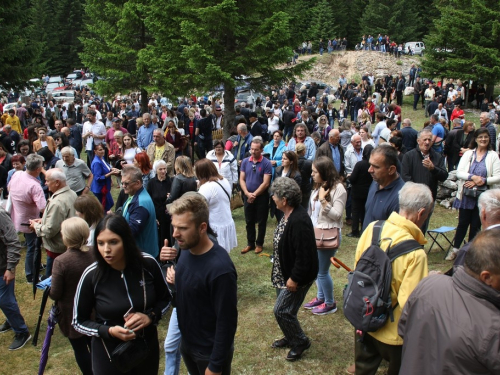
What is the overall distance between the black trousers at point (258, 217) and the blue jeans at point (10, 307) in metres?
3.71

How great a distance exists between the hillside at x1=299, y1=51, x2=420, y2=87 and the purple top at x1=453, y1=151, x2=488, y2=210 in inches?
1351

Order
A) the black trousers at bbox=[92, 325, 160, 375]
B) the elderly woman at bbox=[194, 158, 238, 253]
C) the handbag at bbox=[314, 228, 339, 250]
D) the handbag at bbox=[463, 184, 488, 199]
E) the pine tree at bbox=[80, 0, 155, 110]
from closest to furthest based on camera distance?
the black trousers at bbox=[92, 325, 160, 375]
the handbag at bbox=[314, 228, 339, 250]
the elderly woman at bbox=[194, 158, 238, 253]
the handbag at bbox=[463, 184, 488, 199]
the pine tree at bbox=[80, 0, 155, 110]

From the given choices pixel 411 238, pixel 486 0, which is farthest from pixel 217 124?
pixel 486 0

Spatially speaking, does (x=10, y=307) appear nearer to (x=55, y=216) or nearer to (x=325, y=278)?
(x=55, y=216)

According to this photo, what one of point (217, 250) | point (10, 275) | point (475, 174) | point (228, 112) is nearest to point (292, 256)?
point (217, 250)

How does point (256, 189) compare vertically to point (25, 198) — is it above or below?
below

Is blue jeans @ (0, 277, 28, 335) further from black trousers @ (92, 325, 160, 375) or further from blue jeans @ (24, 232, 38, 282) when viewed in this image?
black trousers @ (92, 325, 160, 375)

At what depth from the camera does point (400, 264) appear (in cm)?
303

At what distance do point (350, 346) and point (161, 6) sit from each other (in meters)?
14.4

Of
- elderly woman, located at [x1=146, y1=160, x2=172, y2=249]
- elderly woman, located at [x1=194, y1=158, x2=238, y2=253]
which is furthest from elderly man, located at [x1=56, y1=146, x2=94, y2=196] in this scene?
elderly woman, located at [x1=194, y1=158, x2=238, y2=253]

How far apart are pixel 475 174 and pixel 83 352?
17.9 feet

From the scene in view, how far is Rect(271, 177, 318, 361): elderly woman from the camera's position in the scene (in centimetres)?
407

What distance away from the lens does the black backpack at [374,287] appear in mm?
3018

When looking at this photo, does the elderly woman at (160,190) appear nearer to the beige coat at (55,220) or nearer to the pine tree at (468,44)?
the beige coat at (55,220)
